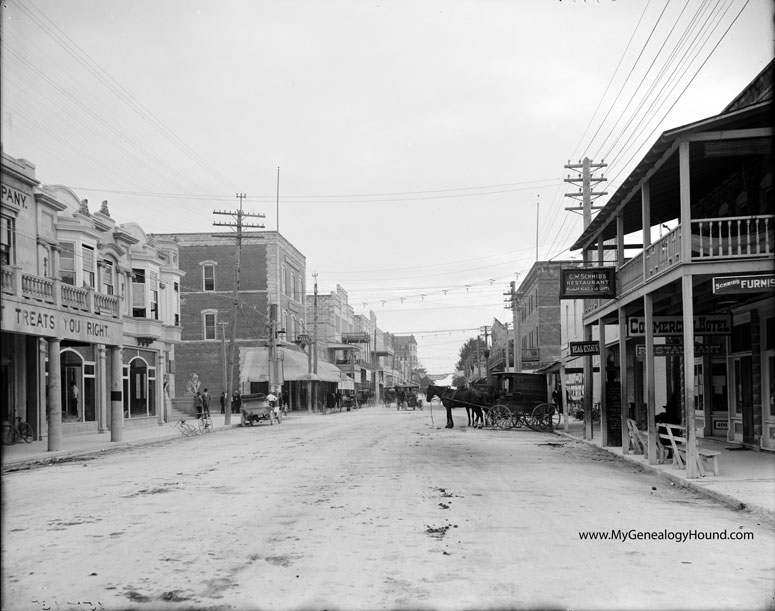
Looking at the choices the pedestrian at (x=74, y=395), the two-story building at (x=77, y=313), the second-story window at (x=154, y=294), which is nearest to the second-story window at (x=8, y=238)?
the two-story building at (x=77, y=313)

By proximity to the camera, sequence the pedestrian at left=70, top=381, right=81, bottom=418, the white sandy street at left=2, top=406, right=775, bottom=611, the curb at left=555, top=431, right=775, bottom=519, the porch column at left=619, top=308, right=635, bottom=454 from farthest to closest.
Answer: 1. the pedestrian at left=70, top=381, right=81, bottom=418
2. the porch column at left=619, top=308, right=635, bottom=454
3. the curb at left=555, top=431, right=775, bottom=519
4. the white sandy street at left=2, top=406, right=775, bottom=611

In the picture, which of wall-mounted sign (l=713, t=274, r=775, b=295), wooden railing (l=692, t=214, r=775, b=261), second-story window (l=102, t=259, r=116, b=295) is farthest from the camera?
second-story window (l=102, t=259, r=116, b=295)

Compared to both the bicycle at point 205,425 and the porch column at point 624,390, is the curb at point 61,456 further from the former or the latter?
the porch column at point 624,390

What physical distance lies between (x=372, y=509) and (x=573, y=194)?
83.9ft

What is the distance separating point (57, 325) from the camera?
22125 mm

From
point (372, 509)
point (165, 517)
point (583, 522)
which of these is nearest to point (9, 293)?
point (165, 517)

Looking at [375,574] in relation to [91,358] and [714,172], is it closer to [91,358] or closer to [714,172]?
[714,172]

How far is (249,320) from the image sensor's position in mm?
59531

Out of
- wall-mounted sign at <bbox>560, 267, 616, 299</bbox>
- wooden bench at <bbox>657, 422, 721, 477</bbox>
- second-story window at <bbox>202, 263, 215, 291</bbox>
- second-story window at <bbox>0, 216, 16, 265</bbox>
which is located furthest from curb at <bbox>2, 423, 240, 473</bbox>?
second-story window at <bbox>202, 263, 215, 291</bbox>

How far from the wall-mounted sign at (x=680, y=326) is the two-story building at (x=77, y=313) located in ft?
47.2

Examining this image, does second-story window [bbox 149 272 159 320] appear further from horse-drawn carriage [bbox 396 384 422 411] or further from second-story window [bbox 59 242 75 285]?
horse-drawn carriage [bbox 396 384 422 411]

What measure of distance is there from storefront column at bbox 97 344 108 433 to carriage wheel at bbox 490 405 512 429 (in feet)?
52.6

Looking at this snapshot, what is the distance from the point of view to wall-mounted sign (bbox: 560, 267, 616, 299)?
19.2 meters

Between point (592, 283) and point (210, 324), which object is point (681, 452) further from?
point (210, 324)
